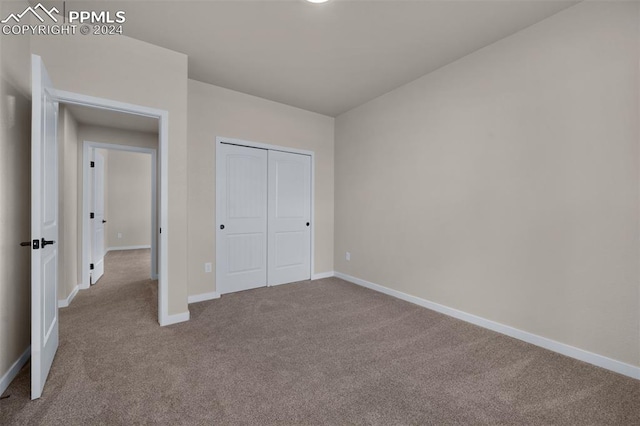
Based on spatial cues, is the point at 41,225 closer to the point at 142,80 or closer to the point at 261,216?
the point at 142,80

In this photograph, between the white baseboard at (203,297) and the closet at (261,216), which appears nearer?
the white baseboard at (203,297)

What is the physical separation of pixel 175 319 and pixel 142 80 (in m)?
2.30

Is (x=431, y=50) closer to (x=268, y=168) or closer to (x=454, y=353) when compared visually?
(x=268, y=168)

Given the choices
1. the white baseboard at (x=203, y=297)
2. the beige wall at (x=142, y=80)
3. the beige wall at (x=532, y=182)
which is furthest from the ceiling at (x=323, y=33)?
the white baseboard at (x=203, y=297)

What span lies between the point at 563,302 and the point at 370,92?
305cm

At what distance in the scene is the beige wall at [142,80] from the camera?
230 centimetres

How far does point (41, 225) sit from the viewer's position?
1708mm

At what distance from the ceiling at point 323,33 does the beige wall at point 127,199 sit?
554cm

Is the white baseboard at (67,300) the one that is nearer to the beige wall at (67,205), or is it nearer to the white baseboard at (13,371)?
the beige wall at (67,205)

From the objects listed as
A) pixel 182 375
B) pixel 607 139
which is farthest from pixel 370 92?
pixel 182 375

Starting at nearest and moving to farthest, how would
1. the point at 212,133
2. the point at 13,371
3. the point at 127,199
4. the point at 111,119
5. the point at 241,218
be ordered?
the point at 13,371, the point at 212,133, the point at 111,119, the point at 241,218, the point at 127,199

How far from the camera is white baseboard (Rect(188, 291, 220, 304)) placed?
135 inches

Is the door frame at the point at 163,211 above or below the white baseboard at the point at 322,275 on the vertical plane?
above

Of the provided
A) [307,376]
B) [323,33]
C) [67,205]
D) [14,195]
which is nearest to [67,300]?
[67,205]
